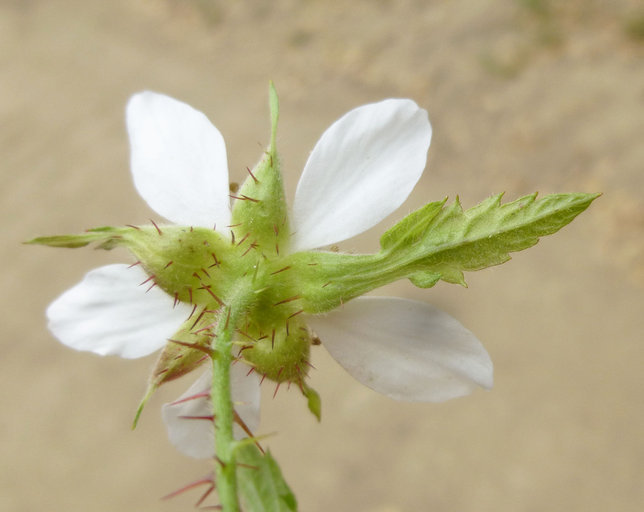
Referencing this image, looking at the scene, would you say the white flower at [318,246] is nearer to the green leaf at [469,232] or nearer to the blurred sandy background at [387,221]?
the green leaf at [469,232]

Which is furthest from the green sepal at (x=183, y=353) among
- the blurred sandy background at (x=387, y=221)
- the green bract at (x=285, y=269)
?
the blurred sandy background at (x=387, y=221)

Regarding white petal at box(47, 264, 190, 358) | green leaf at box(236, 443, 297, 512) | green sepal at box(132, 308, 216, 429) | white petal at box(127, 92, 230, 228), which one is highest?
white petal at box(127, 92, 230, 228)

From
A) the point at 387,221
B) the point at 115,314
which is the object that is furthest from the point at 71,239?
the point at 387,221

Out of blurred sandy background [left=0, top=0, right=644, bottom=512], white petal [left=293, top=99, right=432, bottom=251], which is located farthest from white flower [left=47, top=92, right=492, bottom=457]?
blurred sandy background [left=0, top=0, right=644, bottom=512]

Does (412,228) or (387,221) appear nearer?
(412,228)

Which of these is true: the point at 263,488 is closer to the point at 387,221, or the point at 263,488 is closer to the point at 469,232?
the point at 469,232

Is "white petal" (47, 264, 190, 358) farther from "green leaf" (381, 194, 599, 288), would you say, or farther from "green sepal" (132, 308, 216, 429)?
"green leaf" (381, 194, 599, 288)
